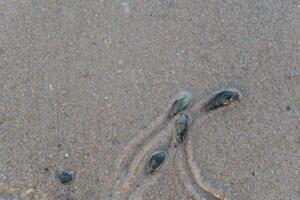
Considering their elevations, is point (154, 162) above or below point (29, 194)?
below

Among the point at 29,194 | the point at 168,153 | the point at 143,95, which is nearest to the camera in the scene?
the point at 29,194

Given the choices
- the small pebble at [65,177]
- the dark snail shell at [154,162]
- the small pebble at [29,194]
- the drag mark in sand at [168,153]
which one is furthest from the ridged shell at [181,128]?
the small pebble at [29,194]

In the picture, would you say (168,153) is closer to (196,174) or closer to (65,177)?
(196,174)

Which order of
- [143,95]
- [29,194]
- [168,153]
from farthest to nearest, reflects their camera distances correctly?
[143,95], [168,153], [29,194]

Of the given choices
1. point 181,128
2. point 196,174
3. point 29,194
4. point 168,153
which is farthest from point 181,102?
point 29,194

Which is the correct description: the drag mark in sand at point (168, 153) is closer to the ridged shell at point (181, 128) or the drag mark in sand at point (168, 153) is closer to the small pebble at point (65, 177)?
the ridged shell at point (181, 128)

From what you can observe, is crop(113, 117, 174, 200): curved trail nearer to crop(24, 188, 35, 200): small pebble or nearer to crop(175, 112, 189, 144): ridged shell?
crop(175, 112, 189, 144): ridged shell
